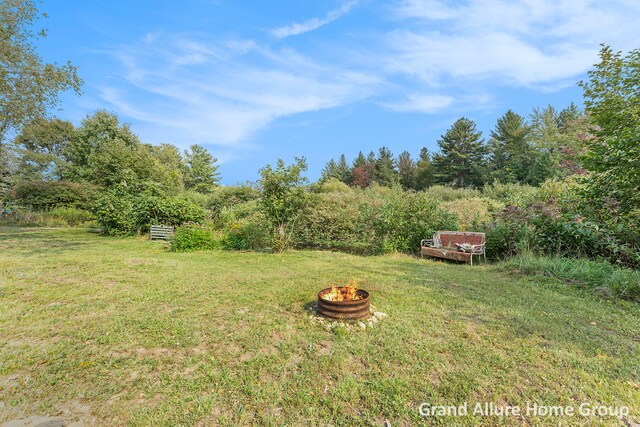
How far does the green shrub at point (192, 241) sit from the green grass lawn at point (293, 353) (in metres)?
3.77

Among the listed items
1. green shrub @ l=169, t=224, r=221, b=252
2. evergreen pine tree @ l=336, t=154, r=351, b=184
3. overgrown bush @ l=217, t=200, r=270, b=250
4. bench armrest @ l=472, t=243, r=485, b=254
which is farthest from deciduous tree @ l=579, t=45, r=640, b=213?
evergreen pine tree @ l=336, t=154, r=351, b=184

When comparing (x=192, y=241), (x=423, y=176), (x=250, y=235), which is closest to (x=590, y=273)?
(x=250, y=235)

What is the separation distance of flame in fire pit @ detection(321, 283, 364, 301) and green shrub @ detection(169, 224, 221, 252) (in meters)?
6.53

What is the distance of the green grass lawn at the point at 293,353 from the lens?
74.3 inches

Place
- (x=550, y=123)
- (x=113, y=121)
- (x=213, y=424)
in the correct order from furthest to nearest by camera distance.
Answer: (x=550, y=123)
(x=113, y=121)
(x=213, y=424)

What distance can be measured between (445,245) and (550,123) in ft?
93.4

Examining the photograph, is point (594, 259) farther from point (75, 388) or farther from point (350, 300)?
point (75, 388)

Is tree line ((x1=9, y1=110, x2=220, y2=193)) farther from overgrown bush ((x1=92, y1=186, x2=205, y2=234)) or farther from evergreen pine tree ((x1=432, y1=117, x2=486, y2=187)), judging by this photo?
evergreen pine tree ((x1=432, y1=117, x2=486, y2=187))

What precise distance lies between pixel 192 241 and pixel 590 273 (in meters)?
9.52

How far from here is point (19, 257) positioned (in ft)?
21.4

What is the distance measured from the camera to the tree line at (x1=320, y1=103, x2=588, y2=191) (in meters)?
23.6

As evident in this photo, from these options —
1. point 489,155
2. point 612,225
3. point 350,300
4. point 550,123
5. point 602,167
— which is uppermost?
point 550,123

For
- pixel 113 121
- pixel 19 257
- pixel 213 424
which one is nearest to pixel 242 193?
pixel 19 257

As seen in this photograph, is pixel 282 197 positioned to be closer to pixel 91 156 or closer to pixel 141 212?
pixel 141 212
